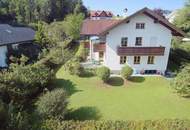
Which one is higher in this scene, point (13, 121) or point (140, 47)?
point (140, 47)

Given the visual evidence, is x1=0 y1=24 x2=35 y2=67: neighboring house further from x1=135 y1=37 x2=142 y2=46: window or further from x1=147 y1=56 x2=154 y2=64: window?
x1=147 y1=56 x2=154 y2=64: window

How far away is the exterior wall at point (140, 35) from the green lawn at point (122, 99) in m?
3.70

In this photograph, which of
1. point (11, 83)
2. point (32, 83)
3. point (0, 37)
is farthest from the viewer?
point (0, 37)

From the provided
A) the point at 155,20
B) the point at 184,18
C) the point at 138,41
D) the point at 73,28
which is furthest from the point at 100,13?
the point at 155,20

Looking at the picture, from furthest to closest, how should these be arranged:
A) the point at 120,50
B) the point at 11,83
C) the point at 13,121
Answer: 1. the point at 120,50
2. the point at 11,83
3. the point at 13,121

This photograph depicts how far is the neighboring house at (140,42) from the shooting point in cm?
3001

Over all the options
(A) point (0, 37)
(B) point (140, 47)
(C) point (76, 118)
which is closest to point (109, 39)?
(B) point (140, 47)

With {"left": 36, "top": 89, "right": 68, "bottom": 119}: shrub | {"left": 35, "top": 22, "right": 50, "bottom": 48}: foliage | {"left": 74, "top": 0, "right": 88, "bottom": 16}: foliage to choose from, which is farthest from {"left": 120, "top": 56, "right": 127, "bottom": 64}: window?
{"left": 74, "top": 0, "right": 88, "bottom": 16}: foliage

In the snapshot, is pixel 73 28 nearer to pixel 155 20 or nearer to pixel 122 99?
pixel 155 20

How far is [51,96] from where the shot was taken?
1786 cm

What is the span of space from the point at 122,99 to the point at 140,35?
11.6 m

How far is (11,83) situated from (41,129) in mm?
7078

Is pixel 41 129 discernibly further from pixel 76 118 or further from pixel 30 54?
pixel 30 54

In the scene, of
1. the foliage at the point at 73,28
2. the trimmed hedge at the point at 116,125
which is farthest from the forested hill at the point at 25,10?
the trimmed hedge at the point at 116,125
